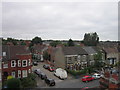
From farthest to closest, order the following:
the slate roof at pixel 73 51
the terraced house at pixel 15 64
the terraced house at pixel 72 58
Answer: the slate roof at pixel 73 51 < the terraced house at pixel 72 58 < the terraced house at pixel 15 64

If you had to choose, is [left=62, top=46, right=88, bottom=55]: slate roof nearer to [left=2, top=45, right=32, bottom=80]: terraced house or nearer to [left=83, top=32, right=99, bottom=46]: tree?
[left=2, top=45, right=32, bottom=80]: terraced house

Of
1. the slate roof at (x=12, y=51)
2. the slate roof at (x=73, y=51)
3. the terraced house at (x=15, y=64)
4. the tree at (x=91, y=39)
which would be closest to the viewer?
the terraced house at (x=15, y=64)

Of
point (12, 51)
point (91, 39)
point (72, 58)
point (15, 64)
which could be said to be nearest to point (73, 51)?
point (72, 58)

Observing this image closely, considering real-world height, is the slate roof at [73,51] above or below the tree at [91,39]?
below

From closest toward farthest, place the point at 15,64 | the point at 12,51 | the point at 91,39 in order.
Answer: the point at 15,64
the point at 12,51
the point at 91,39

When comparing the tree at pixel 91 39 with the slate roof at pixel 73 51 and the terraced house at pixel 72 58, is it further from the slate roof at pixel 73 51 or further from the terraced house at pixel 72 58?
the terraced house at pixel 72 58

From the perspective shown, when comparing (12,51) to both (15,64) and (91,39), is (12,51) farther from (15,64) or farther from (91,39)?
(91,39)

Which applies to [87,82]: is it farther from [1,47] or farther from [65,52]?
[1,47]

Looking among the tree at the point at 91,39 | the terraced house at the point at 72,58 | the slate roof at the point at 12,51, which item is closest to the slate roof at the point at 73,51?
the terraced house at the point at 72,58

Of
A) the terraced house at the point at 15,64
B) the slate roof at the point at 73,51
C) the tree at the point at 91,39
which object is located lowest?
the terraced house at the point at 15,64

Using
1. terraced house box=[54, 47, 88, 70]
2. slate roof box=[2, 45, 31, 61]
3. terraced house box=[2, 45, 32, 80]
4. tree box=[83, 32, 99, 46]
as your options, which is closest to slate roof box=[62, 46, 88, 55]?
terraced house box=[54, 47, 88, 70]

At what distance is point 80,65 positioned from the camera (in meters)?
40.0

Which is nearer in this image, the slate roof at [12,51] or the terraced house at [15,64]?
the terraced house at [15,64]

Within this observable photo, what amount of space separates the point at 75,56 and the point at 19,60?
17704 mm
